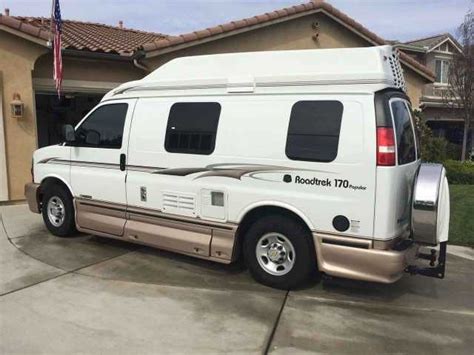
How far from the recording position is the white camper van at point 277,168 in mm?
4922

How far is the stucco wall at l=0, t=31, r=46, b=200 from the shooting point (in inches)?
409

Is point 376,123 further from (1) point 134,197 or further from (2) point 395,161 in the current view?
(1) point 134,197

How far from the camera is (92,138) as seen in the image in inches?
276

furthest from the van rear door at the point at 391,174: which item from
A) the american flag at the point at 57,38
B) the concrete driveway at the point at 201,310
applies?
the american flag at the point at 57,38

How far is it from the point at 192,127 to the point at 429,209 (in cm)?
286

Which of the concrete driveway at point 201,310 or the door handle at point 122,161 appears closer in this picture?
the concrete driveway at point 201,310

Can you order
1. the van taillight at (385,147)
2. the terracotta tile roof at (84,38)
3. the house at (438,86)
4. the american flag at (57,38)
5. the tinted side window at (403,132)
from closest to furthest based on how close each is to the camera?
the van taillight at (385,147), the tinted side window at (403,132), the american flag at (57,38), the terracotta tile roof at (84,38), the house at (438,86)

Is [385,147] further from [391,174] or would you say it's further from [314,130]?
[314,130]

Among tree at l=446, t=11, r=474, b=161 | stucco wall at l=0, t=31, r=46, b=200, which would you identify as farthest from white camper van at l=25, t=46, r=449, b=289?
tree at l=446, t=11, r=474, b=161

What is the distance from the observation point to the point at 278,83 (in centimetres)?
546

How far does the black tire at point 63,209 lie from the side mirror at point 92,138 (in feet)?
2.90

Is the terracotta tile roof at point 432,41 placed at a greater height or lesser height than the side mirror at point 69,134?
greater

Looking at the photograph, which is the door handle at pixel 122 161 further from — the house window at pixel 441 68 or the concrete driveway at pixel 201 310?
the house window at pixel 441 68

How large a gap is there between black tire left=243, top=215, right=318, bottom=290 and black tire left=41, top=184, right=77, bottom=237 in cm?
307
